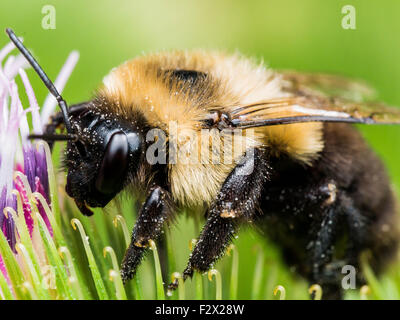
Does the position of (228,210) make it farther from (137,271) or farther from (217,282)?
(137,271)

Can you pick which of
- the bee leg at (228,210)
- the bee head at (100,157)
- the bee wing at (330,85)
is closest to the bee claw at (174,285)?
the bee leg at (228,210)

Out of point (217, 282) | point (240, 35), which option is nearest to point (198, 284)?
point (217, 282)

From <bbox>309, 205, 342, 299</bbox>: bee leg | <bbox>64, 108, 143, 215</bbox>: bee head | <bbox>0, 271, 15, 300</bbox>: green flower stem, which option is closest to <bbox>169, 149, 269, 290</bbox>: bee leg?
<bbox>64, 108, 143, 215</bbox>: bee head

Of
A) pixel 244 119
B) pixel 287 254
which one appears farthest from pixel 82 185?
pixel 287 254

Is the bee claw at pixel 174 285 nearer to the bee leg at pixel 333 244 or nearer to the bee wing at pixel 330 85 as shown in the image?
the bee leg at pixel 333 244

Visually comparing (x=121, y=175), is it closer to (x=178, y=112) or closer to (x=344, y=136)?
(x=178, y=112)
